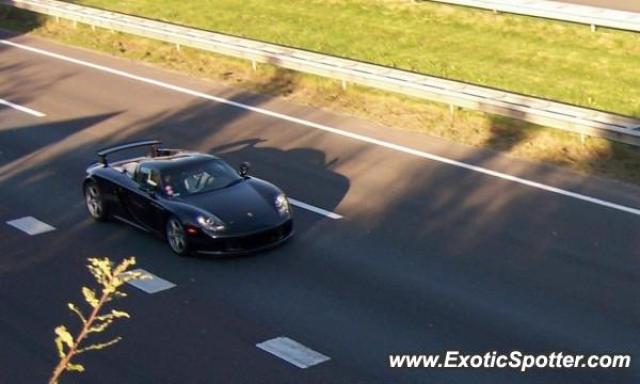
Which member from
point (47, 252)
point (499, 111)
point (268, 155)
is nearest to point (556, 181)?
point (499, 111)

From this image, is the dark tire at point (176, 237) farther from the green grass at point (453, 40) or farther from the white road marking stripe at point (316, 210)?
the green grass at point (453, 40)

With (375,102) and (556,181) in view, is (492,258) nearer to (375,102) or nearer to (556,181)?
(556,181)

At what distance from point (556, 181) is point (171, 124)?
8.29m

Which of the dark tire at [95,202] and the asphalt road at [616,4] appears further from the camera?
the asphalt road at [616,4]

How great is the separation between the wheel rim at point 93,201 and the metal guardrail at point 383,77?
308 inches

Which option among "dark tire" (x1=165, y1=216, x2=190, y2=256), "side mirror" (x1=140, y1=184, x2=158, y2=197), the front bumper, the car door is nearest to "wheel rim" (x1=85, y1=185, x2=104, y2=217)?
the car door

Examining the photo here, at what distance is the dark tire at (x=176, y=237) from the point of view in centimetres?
1488

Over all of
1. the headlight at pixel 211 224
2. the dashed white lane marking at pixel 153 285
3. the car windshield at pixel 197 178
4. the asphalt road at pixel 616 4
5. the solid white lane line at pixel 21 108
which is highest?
the asphalt road at pixel 616 4

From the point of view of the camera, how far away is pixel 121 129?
21.9 meters

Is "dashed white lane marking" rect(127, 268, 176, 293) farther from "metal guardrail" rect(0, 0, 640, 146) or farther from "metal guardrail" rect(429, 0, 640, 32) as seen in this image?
"metal guardrail" rect(429, 0, 640, 32)

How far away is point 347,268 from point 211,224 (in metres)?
1.96

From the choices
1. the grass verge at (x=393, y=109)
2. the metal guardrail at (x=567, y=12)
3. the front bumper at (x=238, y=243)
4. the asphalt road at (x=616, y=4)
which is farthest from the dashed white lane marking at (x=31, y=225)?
the asphalt road at (x=616, y=4)

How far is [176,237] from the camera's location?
15.1 meters

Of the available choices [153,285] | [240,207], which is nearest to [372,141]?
[240,207]
